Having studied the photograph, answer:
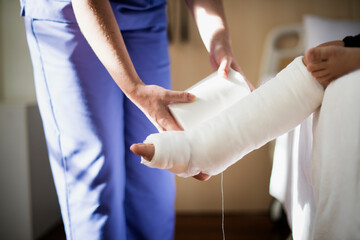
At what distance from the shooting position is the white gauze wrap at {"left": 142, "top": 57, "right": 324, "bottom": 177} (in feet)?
1.81

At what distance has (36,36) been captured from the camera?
708 millimetres

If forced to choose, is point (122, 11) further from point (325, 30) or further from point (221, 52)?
point (325, 30)

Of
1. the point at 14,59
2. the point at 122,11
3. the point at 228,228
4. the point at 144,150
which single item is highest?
the point at 122,11

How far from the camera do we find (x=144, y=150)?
0.52m

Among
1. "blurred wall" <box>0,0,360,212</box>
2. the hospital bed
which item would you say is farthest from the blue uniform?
"blurred wall" <box>0,0,360,212</box>

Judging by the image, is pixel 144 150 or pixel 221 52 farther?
pixel 221 52

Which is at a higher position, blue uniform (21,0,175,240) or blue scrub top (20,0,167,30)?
blue scrub top (20,0,167,30)

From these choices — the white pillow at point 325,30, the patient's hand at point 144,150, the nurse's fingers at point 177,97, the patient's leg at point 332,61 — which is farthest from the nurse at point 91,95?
the white pillow at point 325,30

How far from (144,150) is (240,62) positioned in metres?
1.21

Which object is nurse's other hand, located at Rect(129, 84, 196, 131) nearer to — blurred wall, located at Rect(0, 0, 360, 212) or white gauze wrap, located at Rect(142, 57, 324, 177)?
white gauze wrap, located at Rect(142, 57, 324, 177)

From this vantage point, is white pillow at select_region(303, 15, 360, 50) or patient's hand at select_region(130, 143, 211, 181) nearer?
patient's hand at select_region(130, 143, 211, 181)

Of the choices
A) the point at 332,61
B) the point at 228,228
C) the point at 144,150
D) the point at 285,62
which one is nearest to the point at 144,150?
the point at 144,150

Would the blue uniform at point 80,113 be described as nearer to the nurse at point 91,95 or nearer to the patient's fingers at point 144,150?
the nurse at point 91,95

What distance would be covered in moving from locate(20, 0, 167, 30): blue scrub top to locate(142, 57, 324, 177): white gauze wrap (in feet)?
1.19
